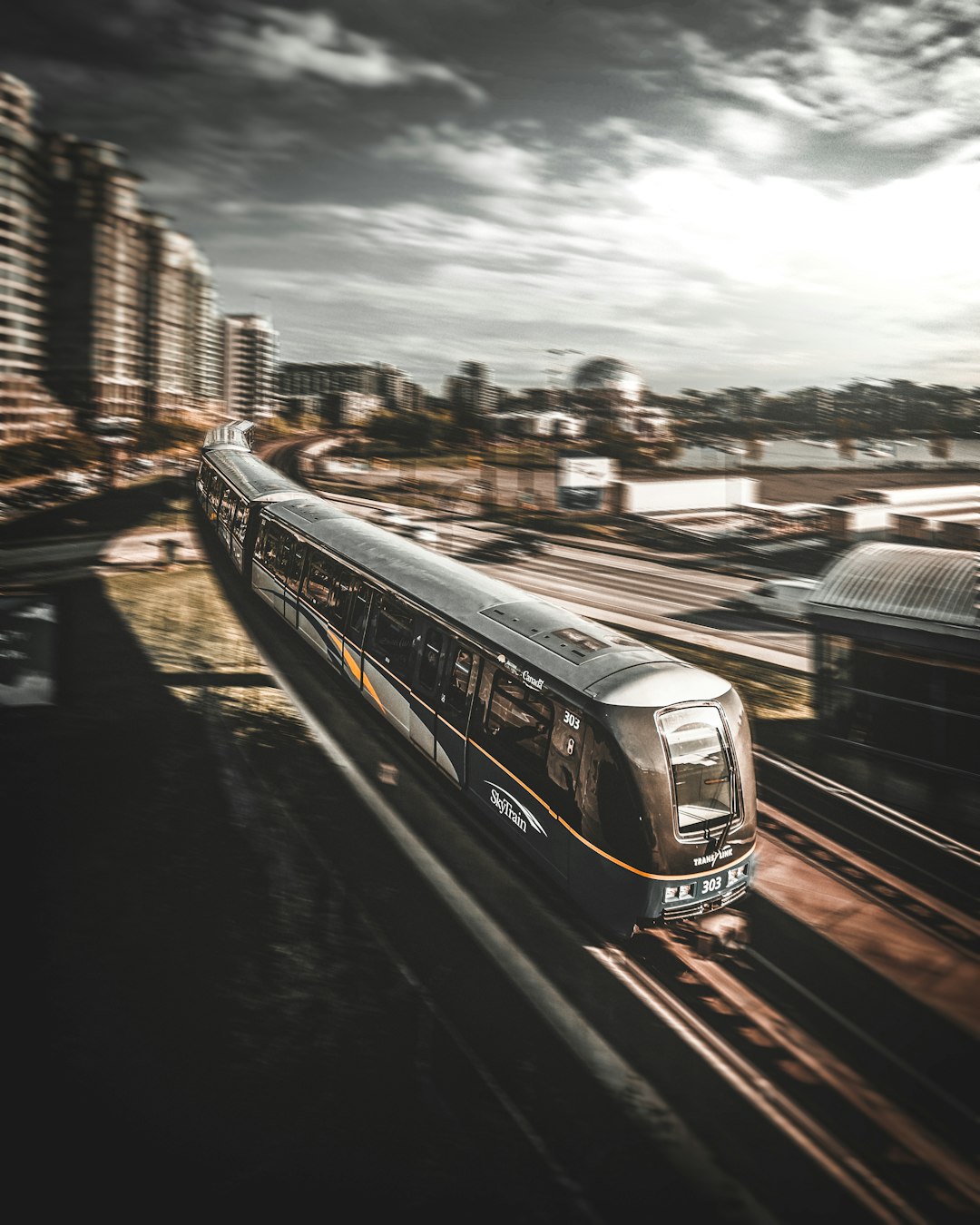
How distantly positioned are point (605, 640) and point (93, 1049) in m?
5.60

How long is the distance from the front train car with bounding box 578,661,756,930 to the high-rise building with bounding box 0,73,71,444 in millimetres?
24645

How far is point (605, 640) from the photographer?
7.86 m

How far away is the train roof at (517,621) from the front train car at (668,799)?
111 mm

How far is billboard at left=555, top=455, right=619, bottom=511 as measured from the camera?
24.2 meters

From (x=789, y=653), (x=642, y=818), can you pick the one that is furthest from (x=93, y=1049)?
(x=789, y=653)

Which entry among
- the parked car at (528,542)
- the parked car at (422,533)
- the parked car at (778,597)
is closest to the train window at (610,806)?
the parked car at (778,597)

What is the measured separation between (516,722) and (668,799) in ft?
6.14

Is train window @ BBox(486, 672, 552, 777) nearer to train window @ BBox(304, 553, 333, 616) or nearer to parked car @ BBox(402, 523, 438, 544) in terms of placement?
train window @ BBox(304, 553, 333, 616)

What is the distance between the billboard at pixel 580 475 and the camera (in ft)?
79.3

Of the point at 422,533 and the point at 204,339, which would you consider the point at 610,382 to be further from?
the point at 204,339

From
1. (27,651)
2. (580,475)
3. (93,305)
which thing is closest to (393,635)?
(27,651)

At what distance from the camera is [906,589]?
32.7 feet

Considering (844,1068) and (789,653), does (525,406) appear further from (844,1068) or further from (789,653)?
(844,1068)

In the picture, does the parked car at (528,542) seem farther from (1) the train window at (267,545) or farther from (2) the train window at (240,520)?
(1) the train window at (267,545)
